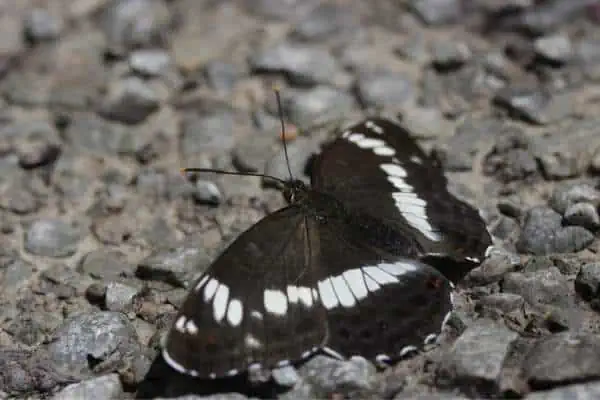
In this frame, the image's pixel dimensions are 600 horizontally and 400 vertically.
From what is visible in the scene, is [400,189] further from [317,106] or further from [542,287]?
[317,106]

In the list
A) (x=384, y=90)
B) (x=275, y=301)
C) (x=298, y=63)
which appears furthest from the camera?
(x=298, y=63)

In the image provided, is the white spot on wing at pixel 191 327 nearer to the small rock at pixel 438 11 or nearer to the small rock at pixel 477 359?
the small rock at pixel 477 359

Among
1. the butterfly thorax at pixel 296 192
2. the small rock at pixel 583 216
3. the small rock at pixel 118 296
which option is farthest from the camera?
the small rock at pixel 583 216

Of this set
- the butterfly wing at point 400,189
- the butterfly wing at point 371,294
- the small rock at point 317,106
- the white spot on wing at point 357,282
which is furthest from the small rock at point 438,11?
the white spot on wing at point 357,282

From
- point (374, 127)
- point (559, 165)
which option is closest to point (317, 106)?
point (374, 127)

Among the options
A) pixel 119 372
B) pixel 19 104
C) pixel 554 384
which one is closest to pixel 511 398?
pixel 554 384

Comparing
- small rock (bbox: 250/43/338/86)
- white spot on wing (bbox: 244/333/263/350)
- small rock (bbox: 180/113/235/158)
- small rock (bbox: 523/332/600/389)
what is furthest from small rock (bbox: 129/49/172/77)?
small rock (bbox: 523/332/600/389)
